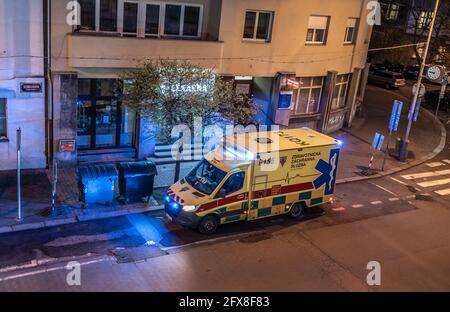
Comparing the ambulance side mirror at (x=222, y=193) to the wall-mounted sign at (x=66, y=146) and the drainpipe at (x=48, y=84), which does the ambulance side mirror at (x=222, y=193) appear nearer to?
the wall-mounted sign at (x=66, y=146)

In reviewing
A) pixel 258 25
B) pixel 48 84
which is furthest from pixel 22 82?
pixel 258 25

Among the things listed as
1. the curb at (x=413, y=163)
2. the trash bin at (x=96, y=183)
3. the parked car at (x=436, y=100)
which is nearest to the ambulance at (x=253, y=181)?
the trash bin at (x=96, y=183)

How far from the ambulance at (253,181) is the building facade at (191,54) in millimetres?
5275

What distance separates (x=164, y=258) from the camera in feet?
42.6

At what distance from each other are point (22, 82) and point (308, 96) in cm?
1322

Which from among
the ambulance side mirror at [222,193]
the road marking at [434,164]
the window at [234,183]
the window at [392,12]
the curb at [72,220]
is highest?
the window at [392,12]

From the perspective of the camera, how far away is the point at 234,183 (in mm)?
14398

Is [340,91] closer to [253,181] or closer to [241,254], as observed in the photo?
[253,181]

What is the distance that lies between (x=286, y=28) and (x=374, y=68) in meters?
23.2

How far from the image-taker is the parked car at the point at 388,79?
130 ft

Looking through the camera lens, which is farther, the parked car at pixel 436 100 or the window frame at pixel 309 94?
the parked car at pixel 436 100
